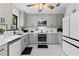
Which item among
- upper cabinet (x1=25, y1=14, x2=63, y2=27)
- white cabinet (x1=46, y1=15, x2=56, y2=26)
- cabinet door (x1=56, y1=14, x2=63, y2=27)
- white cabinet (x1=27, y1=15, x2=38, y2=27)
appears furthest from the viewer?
white cabinet (x1=27, y1=15, x2=38, y2=27)

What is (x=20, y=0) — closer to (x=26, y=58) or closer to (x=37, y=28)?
(x=26, y=58)

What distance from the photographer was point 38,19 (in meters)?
6.27

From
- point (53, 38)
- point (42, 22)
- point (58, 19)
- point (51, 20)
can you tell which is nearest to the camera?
point (58, 19)

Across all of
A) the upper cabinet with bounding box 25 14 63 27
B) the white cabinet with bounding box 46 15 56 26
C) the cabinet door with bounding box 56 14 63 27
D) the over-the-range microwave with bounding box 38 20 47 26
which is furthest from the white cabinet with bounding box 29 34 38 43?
the cabinet door with bounding box 56 14 63 27

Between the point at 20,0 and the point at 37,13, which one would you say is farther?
the point at 37,13

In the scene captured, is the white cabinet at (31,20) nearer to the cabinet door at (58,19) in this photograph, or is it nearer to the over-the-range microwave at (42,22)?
the over-the-range microwave at (42,22)

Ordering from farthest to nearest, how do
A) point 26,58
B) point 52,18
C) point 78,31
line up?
1. point 52,18
2. point 78,31
3. point 26,58

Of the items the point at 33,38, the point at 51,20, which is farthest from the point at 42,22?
the point at 33,38

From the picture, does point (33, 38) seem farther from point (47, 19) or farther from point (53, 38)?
point (47, 19)

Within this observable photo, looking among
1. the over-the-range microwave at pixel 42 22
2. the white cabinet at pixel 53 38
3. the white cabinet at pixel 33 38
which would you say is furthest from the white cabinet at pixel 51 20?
the white cabinet at pixel 33 38

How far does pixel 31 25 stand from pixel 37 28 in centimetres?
41

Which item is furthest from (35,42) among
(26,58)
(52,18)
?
(26,58)

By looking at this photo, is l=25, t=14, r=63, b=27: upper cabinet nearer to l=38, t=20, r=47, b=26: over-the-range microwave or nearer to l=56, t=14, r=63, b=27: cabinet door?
l=56, t=14, r=63, b=27: cabinet door

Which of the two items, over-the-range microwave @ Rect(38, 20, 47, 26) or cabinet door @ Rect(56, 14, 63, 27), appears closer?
cabinet door @ Rect(56, 14, 63, 27)
